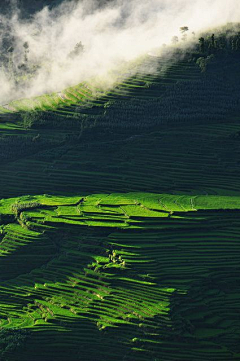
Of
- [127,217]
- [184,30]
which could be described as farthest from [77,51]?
[127,217]

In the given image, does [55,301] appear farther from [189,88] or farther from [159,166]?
[189,88]

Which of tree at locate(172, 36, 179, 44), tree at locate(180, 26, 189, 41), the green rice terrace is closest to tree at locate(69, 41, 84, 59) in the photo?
the green rice terrace

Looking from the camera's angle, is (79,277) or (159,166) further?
(159,166)

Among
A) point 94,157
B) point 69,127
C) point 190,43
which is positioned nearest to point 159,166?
point 94,157

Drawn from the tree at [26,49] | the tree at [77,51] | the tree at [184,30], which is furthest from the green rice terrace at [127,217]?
the tree at [26,49]

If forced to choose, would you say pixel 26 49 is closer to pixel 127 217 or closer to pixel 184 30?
pixel 184 30

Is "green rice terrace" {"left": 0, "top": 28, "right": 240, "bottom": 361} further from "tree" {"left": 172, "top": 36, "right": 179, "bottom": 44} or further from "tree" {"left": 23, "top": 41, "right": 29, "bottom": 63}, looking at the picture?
"tree" {"left": 23, "top": 41, "right": 29, "bottom": 63}

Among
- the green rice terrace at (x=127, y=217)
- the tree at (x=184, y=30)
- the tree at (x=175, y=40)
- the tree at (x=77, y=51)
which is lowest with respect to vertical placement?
the green rice terrace at (x=127, y=217)

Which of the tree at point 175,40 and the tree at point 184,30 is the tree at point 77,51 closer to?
the tree at point 175,40
